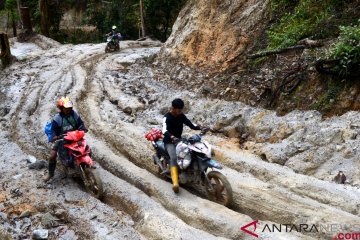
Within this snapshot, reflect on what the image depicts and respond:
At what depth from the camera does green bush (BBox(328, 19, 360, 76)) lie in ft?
29.2

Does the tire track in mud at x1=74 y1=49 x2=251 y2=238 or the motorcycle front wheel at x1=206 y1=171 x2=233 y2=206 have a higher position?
the motorcycle front wheel at x1=206 y1=171 x2=233 y2=206

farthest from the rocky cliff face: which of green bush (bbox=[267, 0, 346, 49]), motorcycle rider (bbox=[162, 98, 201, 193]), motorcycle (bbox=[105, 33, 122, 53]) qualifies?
motorcycle (bbox=[105, 33, 122, 53])

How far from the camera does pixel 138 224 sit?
23.5ft

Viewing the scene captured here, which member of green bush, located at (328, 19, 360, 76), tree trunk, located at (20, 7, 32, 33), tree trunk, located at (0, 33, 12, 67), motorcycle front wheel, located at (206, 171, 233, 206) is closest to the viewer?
motorcycle front wheel, located at (206, 171, 233, 206)

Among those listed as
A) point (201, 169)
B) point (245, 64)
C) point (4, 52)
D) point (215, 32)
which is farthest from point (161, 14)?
point (201, 169)

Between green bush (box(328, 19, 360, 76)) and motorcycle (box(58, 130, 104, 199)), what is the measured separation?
590 centimetres

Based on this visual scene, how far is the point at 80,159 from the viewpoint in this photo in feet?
27.8

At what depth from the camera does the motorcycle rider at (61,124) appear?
880 cm

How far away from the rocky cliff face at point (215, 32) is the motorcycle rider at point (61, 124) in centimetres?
597

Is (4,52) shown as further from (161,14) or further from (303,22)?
(161,14)

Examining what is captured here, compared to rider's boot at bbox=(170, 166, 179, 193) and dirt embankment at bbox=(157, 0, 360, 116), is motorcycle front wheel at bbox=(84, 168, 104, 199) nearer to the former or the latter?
rider's boot at bbox=(170, 166, 179, 193)

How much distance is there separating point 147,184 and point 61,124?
7.74 ft

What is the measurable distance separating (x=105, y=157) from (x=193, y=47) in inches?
281

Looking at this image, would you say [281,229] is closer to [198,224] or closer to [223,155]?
[198,224]
